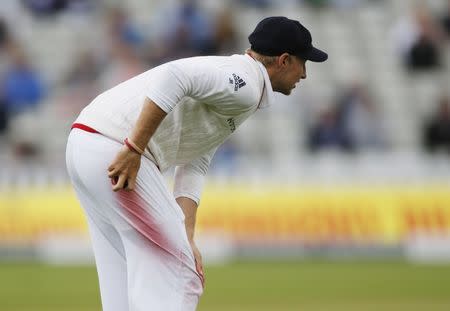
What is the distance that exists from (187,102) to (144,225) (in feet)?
2.01

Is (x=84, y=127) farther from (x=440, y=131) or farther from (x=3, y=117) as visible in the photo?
(x=440, y=131)

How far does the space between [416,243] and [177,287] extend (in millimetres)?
9836

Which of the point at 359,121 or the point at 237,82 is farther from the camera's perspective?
the point at 359,121

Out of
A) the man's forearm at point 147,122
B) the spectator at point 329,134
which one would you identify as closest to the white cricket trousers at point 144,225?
the man's forearm at point 147,122

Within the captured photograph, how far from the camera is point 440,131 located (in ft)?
53.5

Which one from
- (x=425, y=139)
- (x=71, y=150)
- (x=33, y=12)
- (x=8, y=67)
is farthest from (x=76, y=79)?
(x=71, y=150)

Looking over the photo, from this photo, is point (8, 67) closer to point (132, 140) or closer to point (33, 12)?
point (33, 12)

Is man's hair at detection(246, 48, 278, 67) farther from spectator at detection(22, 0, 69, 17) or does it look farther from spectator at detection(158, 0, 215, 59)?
spectator at detection(22, 0, 69, 17)

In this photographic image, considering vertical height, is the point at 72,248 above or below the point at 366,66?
below

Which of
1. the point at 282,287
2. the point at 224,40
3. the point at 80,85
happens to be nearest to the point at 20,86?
the point at 80,85

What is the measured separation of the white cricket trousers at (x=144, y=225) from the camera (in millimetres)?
5480

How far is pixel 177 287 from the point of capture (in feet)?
18.2

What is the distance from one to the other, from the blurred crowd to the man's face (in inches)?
380

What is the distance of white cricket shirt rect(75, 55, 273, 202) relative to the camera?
5328 millimetres
